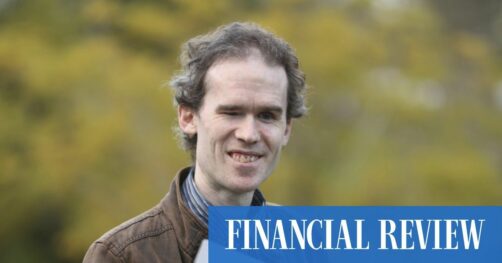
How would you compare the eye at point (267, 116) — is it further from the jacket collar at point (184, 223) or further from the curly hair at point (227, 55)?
the jacket collar at point (184, 223)

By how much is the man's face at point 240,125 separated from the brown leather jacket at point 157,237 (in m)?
0.11

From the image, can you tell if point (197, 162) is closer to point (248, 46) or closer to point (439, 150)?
point (248, 46)

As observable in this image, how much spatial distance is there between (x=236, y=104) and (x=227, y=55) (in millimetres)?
174

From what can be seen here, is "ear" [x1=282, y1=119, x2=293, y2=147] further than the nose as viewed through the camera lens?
Yes

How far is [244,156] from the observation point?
265cm

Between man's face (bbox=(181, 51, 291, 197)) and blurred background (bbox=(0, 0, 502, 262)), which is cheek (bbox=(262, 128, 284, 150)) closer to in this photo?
man's face (bbox=(181, 51, 291, 197))

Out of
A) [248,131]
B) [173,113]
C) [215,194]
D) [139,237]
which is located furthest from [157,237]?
[173,113]

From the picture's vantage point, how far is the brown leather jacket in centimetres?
250

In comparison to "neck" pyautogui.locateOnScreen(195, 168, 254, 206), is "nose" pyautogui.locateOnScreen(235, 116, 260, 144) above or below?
above

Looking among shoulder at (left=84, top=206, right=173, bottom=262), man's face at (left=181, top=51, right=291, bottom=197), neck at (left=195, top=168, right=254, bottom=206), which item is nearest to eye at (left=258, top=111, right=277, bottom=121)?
man's face at (left=181, top=51, right=291, bottom=197)

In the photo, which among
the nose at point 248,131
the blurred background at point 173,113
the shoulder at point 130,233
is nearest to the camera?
the shoulder at point 130,233

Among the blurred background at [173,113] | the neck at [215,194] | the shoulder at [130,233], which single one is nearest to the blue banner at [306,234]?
the neck at [215,194]

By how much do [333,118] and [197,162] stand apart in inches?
457

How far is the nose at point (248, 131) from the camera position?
8.64ft
